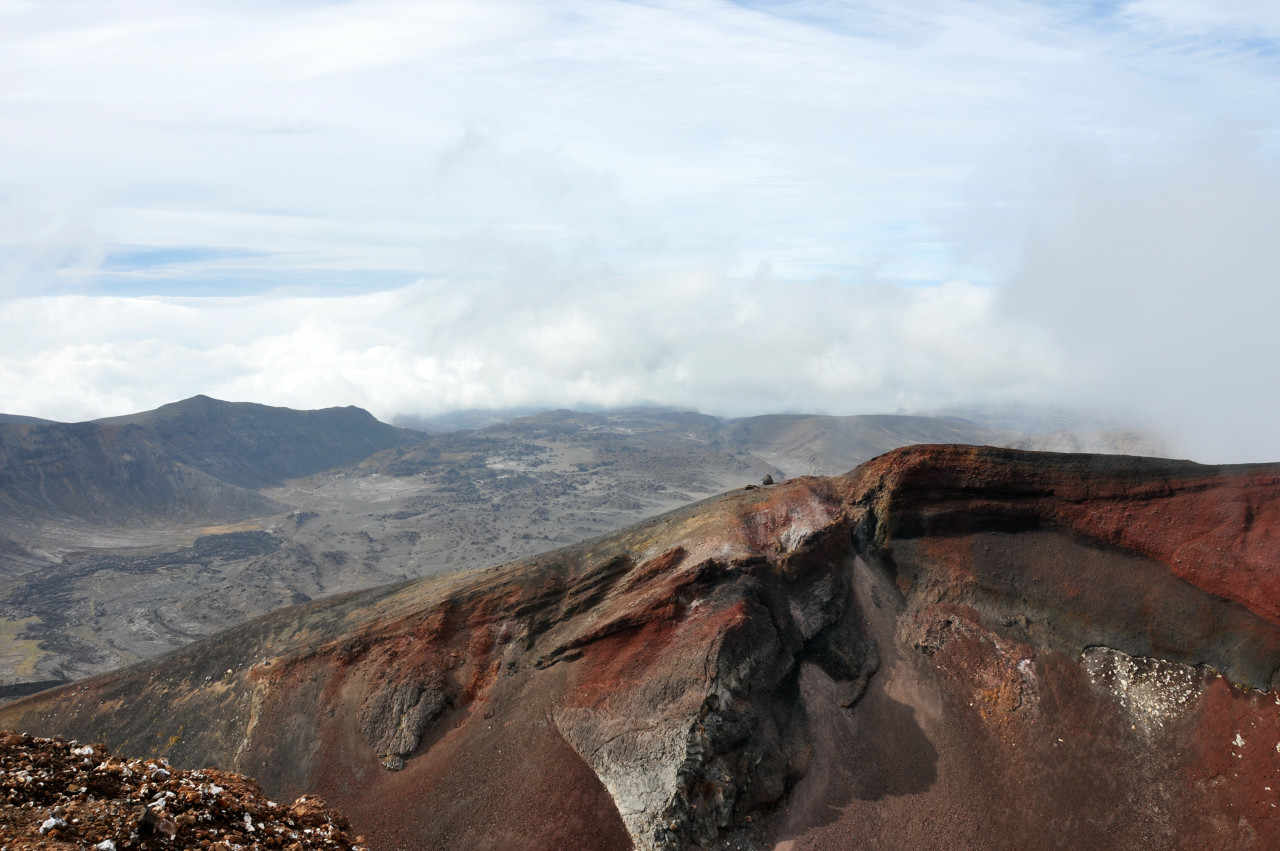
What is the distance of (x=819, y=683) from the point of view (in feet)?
80.8

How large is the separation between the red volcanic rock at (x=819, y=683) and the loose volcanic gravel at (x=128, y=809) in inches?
469

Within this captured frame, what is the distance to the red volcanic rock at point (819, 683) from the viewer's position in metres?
20.4

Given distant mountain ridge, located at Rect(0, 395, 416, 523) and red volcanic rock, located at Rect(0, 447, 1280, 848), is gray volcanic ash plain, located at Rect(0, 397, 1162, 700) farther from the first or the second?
red volcanic rock, located at Rect(0, 447, 1280, 848)

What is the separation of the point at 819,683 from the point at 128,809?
71.8ft

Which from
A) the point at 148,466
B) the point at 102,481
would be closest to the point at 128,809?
the point at 102,481

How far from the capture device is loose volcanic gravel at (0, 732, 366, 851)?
27.6 feet

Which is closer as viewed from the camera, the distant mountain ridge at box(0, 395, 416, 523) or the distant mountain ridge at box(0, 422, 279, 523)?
the distant mountain ridge at box(0, 422, 279, 523)

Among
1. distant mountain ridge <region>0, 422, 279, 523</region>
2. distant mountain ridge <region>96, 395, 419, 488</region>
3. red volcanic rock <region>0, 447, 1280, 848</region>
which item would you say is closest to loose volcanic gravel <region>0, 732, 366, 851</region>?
red volcanic rock <region>0, 447, 1280, 848</region>

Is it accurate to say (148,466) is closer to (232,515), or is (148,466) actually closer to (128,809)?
(232,515)

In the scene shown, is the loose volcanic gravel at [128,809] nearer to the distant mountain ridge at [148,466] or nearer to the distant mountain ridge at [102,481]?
the distant mountain ridge at [102,481]

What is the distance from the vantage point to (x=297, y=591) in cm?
7838

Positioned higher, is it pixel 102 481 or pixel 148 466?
pixel 148 466

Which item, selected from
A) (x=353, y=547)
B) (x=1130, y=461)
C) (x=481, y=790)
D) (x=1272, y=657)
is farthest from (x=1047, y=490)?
(x=353, y=547)

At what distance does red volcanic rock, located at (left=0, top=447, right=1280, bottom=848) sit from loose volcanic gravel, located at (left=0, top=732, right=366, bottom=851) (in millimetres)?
11918
